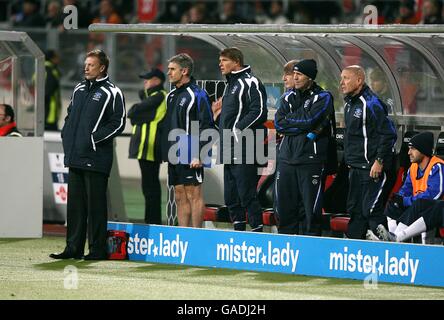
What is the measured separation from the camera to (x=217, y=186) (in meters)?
14.9

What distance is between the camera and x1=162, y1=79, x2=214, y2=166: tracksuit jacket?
1368 cm

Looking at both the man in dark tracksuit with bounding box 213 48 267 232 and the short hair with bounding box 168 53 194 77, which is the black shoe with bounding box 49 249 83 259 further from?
the short hair with bounding box 168 53 194 77

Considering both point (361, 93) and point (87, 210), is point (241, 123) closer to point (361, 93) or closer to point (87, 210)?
point (361, 93)

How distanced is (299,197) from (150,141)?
3272mm

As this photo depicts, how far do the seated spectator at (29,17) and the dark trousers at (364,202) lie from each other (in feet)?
48.2

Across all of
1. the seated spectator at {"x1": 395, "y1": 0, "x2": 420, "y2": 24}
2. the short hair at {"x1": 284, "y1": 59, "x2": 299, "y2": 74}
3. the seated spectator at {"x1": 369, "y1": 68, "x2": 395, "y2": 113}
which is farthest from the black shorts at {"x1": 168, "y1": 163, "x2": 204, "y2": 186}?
the seated spectator at {"x1": 395, "y1": 0, "x2": 420, "y2": 24}

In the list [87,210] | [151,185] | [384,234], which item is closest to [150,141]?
[151,185]

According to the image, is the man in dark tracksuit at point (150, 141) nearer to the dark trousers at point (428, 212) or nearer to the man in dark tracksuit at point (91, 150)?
the man in dark tracksuit at point (91, 150)

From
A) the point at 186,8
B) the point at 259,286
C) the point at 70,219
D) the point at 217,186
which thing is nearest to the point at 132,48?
the point at 186,8

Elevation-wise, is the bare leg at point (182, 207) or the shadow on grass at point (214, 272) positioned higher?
the bare leg at point (182, 207)

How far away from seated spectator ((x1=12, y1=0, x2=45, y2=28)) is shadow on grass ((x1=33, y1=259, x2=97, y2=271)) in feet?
45.7

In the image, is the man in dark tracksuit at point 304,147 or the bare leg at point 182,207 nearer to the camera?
the man in dark tracksuit at point 304,147

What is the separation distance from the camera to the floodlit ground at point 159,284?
35.5 feet

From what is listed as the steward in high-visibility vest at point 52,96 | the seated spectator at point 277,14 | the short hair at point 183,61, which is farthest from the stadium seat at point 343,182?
the seated spectator at point 277,14
